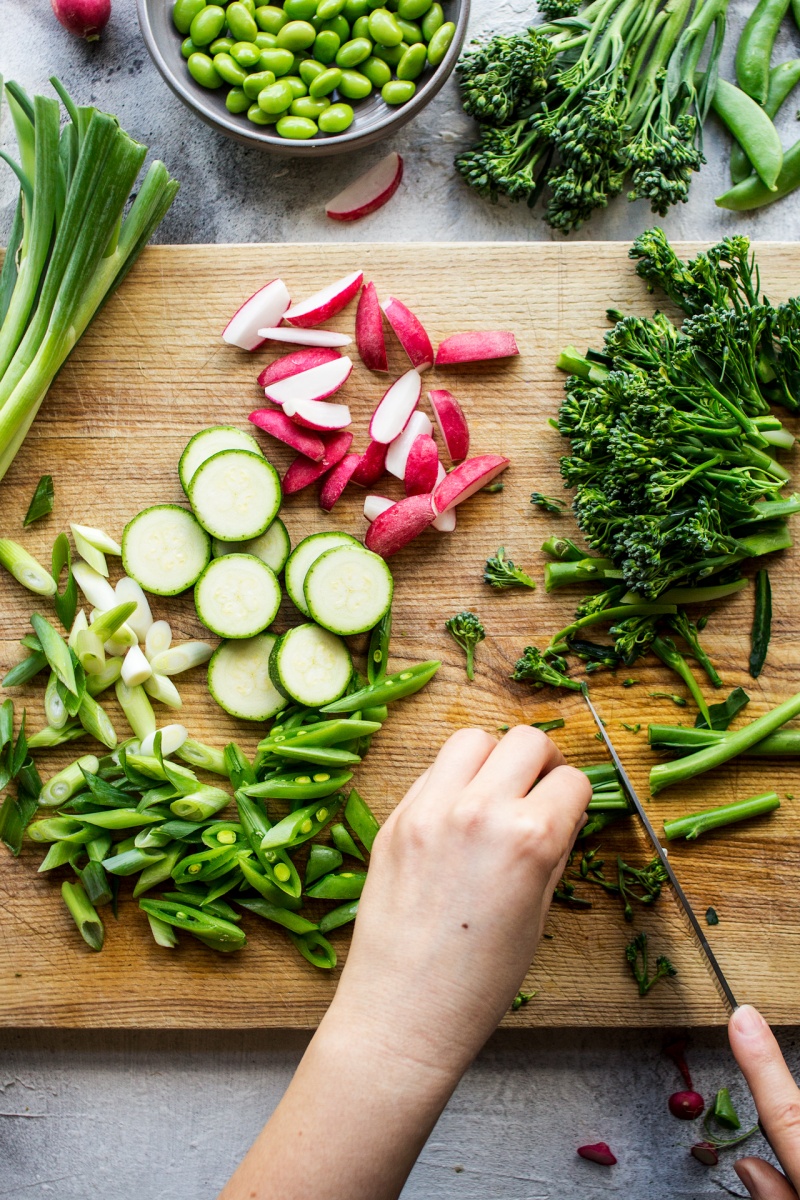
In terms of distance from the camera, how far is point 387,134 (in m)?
2.68

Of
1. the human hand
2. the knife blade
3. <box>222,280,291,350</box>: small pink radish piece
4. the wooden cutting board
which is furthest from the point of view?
<box>222,280,291,350</box>: small pink radish piece

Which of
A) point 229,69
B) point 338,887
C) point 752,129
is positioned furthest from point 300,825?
point 752,129

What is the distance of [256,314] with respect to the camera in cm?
263

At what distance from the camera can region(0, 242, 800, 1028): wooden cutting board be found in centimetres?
253

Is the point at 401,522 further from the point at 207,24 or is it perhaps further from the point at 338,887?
the point at 207,24

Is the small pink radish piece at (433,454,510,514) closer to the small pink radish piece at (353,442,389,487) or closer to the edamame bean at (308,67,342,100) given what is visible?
the small pink radish piece at (353,442,389,487)

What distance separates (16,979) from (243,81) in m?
2.81

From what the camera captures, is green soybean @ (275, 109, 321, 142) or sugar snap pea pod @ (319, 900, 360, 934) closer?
sugar snap pea pod @ (319, 900, 360, 934)

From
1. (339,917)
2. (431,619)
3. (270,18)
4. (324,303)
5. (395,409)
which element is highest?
(270,18)

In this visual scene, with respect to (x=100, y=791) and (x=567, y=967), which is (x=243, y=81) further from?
(x=567, y=967)

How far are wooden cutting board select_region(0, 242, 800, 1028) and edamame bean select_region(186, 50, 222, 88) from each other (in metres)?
0.52

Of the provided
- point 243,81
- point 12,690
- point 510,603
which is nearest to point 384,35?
point 243,81

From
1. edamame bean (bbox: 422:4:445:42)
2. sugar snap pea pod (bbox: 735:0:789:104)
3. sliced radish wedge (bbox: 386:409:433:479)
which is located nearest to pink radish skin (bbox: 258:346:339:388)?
sliced radish wedge (bbox: 386:409:433:479)

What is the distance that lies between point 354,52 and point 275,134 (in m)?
0.34
